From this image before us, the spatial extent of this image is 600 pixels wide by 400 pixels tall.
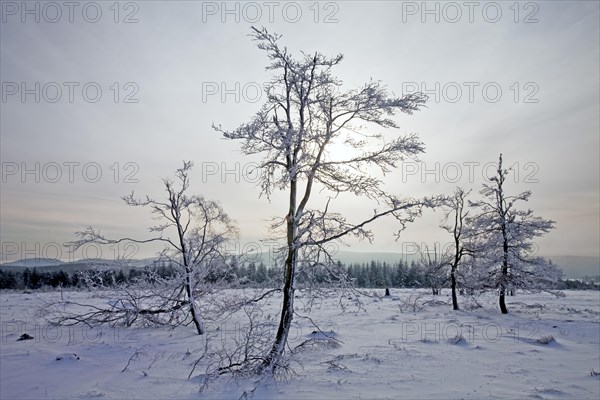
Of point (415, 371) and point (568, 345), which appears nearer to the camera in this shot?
point (415, 371)

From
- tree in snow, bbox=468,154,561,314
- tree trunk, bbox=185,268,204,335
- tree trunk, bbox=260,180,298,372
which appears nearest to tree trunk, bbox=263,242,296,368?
tree trunk, bbox=260,180,298,372

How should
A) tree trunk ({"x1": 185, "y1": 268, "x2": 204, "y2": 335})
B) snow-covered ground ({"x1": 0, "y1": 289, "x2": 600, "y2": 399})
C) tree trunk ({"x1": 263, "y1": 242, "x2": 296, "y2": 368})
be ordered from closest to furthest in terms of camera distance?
snow-covered ground ({"x1": 0, "y1": 289, "x2": 600, "y2": 399}), tree trunk ({"x1": 263, "y1": 242, "x2": 296, "y2": 368}), tree trunk ({"x1": 185, "y1": 268, "x2": 204, "y2": 335})

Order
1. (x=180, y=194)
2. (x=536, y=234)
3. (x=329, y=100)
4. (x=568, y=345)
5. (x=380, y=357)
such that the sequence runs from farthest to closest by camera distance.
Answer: (x=536, y=234), (x=180, y=194), (x=568, y=345), (x=380, y=357), (x=329, y=100)

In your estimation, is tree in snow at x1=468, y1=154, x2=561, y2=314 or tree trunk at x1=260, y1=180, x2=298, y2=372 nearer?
tree trunk at x1=260, y1=180, x2=298, y2=372

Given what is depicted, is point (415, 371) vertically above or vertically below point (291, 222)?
below

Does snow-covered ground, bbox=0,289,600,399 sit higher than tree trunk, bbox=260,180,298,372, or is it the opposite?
tree trunk, bbox=260,180,298,372

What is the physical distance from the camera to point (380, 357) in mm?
9930

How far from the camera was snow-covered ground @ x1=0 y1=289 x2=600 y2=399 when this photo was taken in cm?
745

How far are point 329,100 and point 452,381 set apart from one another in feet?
22.7

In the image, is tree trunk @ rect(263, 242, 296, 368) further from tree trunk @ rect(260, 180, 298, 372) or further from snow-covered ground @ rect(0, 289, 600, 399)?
snow-covered ground @ rect(0, 289, 600, 399)

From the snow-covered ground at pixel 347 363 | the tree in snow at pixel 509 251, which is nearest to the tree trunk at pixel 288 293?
the snow-covered ground at pixel 347 363

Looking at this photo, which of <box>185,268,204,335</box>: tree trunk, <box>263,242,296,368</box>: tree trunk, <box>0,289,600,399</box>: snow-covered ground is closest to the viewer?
<box>0,289,600,399</box>: snow-covered ground

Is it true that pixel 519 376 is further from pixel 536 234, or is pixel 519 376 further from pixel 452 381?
pixel 536 234

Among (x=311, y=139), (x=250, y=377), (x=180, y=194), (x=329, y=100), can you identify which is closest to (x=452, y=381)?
(x=250, y=377)
